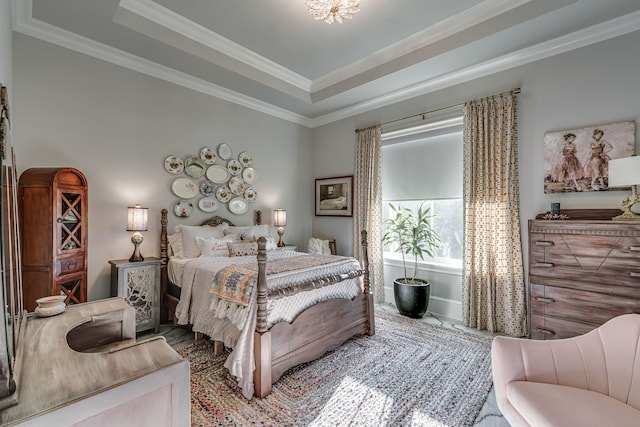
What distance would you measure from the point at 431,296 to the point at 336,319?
1797mm

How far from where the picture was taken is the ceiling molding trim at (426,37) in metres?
2.76

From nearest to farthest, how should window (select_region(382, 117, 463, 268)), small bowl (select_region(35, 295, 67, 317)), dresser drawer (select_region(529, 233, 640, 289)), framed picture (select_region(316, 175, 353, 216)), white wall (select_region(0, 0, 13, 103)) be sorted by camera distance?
small bowl (select_region(35, 295, 67, 317)) < white wall (select_region(0, 0, 13, 103)) < dresser drawer (select_region(529, 233, 640, 289)) < window (select_region(382, 117, 463, 268)) < framed picture (select_region(316, 175, 353, 216))

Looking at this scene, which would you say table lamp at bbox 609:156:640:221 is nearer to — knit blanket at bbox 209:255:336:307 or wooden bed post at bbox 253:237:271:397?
knit blanket at bbox 209:255:336:307

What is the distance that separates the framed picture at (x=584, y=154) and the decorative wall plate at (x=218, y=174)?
12.8ft

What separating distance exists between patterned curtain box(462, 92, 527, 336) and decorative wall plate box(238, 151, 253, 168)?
Result: 303cm

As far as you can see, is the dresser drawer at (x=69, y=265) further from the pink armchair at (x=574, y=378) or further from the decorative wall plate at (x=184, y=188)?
the pink armchair at (x=574, y=378)

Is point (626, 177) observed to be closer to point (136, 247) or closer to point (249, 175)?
point (249, 175)

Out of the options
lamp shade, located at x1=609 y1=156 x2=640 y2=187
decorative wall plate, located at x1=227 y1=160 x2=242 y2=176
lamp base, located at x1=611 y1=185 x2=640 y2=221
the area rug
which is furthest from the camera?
decorative wall plate, located at x1=227 y1=160 x2=242 y2=176

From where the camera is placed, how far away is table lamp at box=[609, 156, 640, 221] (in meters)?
2.13

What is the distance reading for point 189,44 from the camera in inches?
126

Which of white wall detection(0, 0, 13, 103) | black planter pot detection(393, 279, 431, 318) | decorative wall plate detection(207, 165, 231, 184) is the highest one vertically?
white wall detection(0, 0, 13, 103)

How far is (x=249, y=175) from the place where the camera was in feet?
14.9

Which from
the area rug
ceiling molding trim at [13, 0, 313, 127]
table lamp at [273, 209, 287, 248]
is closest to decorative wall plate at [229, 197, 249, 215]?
table lamp at [273, 209, 287, 248]

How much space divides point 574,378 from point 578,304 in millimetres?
1289
